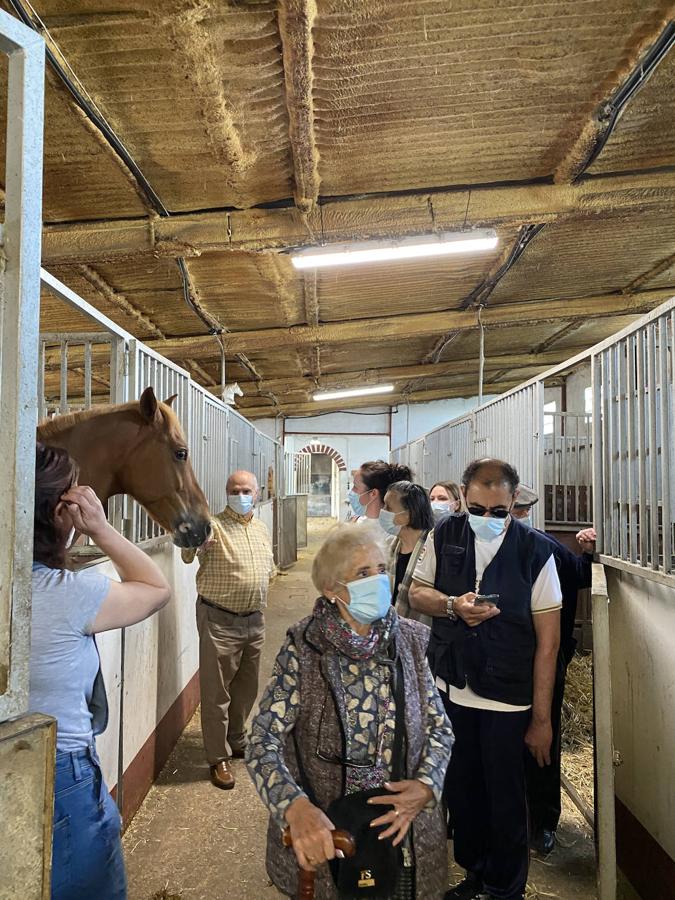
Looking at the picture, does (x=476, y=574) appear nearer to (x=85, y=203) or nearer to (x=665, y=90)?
(x=665, y=90)

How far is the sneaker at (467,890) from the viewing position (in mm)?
2064

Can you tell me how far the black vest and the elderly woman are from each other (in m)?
0.63

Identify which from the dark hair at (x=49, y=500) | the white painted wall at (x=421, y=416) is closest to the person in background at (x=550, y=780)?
the dark hair at (x=49, y=500)

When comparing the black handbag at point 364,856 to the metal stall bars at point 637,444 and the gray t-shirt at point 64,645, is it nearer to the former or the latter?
the gray t-shirt at point 64,645

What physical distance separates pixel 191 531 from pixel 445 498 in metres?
2.05

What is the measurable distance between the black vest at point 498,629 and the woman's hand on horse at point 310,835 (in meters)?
0.96

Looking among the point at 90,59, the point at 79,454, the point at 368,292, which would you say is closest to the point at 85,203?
the point at 90,59

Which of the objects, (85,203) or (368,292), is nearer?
(85,203)

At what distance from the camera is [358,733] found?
4.56ft

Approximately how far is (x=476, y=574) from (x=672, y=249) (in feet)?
15.0

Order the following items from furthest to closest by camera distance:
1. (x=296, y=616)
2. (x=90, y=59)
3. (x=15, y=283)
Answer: (x=296, y=616), (x=90, y=59), (x=15, y=283)

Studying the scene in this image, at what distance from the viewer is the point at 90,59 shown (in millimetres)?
2373

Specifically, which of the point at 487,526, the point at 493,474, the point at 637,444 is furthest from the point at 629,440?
the point at 487,526

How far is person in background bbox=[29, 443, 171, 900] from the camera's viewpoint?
1230 millimetres
